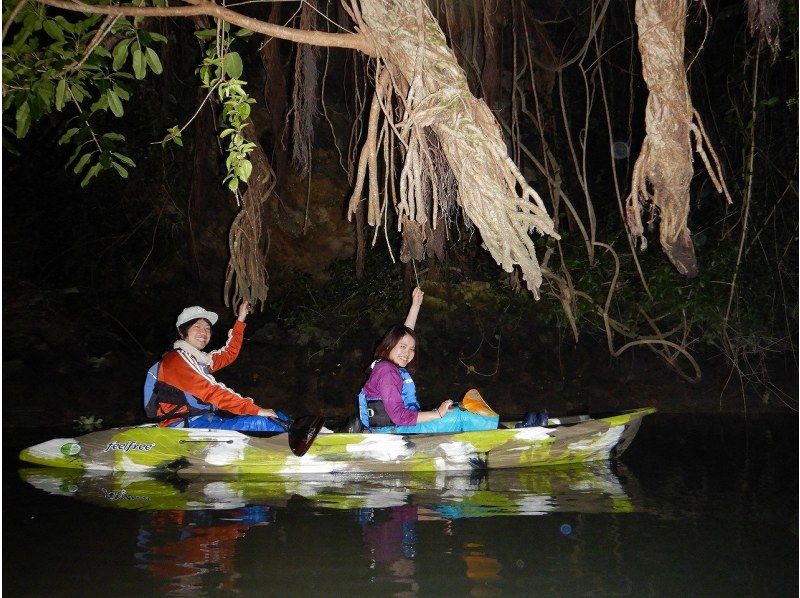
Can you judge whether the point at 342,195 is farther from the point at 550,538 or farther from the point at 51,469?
the point at 550,538

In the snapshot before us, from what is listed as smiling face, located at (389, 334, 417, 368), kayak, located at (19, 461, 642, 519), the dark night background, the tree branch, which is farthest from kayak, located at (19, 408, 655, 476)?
the tree branch

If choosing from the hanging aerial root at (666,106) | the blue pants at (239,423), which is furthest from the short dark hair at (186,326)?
the hanging aerial root at (666,106)

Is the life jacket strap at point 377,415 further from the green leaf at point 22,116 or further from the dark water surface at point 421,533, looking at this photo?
the green leaf at point 22,116

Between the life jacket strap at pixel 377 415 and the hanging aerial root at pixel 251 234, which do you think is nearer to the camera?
the hanging aerial root at pixel 251 234

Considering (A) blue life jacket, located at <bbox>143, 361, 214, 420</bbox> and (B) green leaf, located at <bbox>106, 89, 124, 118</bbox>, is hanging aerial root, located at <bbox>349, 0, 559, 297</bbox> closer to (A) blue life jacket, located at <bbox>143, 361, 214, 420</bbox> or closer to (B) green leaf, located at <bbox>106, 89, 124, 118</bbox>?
(B) green leaf, located at <bbox>106, 89, 124, 118</bbox>

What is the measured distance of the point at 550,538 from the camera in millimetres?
4500

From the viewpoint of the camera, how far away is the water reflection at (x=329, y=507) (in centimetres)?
404

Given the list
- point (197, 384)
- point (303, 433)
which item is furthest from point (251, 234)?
point (303, 433)

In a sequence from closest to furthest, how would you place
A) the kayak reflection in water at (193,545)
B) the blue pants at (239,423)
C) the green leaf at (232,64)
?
1. the green leaf at (232,64)
2. the kayak reflection in water at (193,545)
3. the blue pants at (239,423)

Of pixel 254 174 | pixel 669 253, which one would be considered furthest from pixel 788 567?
pixel 254 174

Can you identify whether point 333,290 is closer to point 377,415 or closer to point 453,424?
point 377,415

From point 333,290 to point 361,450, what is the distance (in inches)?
198

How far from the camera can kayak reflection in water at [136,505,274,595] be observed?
3.87 m

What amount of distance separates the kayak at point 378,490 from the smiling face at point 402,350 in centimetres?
91
